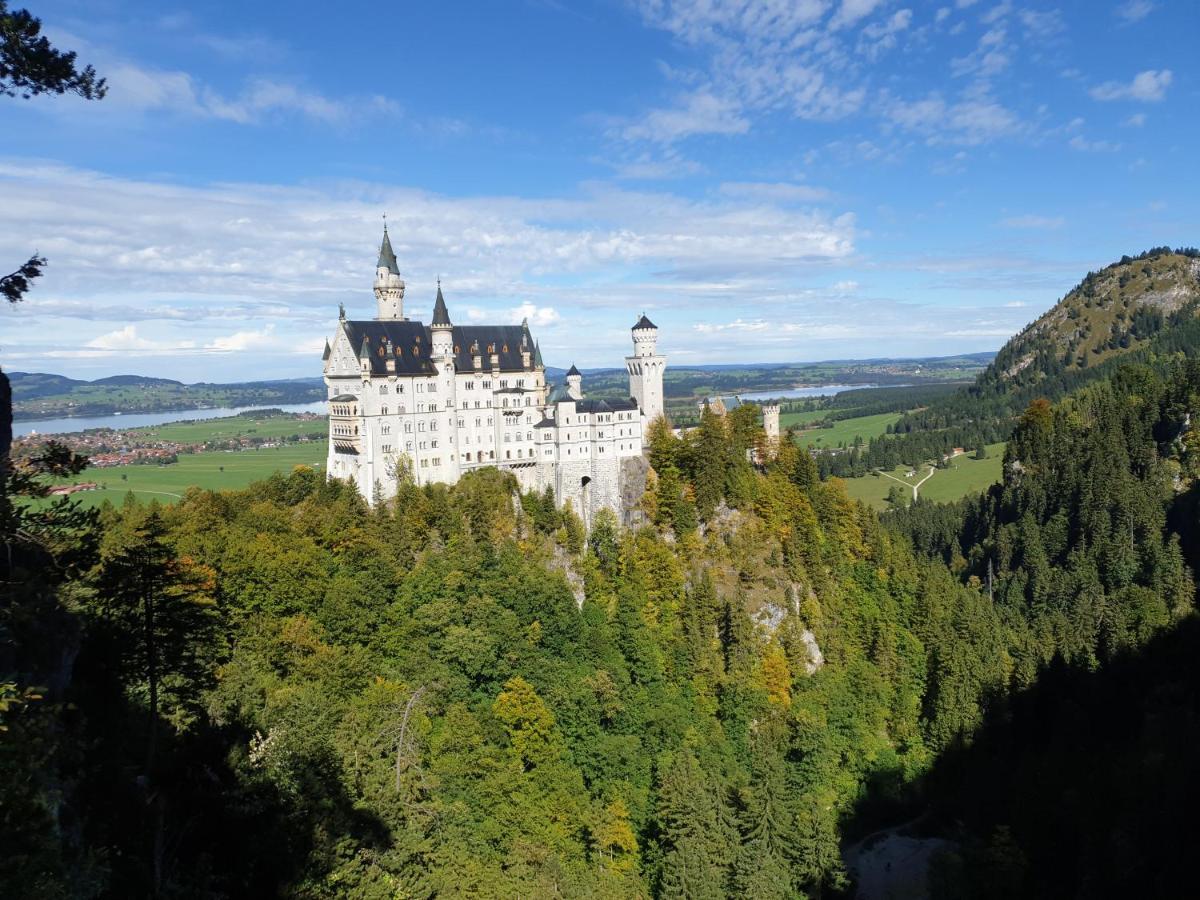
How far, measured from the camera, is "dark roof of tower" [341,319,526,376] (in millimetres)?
70125

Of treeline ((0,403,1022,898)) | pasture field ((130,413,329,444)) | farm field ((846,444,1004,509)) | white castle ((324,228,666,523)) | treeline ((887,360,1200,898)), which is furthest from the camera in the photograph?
pasture field ((130,413,329,444))

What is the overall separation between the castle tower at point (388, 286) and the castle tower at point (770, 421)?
3836 cm

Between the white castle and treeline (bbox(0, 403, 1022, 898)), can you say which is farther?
the white castle

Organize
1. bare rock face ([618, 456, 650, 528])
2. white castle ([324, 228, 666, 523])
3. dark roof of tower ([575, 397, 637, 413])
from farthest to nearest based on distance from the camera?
dark roof of tower ([575, 397, 637, 413]) < bare rock face ([618, 456, 650, 528]) < white castle ([324, 228, 666, 523])

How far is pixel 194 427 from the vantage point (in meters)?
196

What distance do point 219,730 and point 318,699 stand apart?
6414mm

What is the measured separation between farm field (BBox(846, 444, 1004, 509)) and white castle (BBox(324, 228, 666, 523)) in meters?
76.7

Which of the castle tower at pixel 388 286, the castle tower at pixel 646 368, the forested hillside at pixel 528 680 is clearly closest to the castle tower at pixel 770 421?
the forested hillside at pixel 528 680

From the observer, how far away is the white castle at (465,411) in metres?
69.8

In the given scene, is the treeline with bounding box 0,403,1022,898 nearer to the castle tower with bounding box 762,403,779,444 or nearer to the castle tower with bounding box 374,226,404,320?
the castle tower with bounding box 762,403,779,444

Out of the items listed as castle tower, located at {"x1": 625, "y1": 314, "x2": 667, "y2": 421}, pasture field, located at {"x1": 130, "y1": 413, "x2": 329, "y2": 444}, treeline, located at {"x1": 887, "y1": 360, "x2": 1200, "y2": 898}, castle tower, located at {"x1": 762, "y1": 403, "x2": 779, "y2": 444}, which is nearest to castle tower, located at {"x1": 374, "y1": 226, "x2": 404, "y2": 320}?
castle tower, located at {"x1": 625, "y1": 314, "x2": 667, "y2": 421}

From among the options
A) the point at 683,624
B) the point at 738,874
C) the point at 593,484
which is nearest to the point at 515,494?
the point at 593,484

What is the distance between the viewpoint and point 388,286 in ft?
245

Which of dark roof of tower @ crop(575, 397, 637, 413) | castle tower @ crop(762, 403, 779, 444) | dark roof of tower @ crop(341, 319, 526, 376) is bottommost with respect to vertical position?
castle tower @ crop(762, 403, 779, 444)
